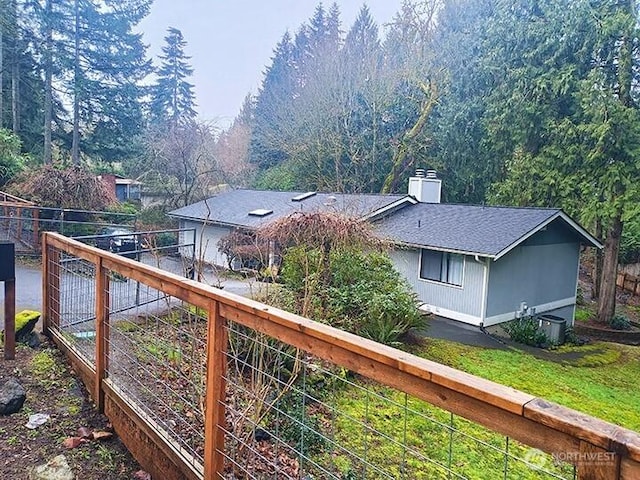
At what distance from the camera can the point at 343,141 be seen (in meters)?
22.7

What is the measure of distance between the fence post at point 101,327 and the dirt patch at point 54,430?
0.17 metres

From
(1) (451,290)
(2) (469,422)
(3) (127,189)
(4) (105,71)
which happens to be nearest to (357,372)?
(2) (469,422)

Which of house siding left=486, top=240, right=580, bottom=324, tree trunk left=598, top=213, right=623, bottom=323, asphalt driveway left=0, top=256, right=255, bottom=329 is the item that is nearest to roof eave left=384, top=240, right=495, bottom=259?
house siding left=486, top=240, right=580, bottom=324

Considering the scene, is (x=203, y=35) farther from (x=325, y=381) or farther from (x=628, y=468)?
(x=628, y=468)

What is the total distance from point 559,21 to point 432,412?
544 inches

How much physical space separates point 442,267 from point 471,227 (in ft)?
4.40

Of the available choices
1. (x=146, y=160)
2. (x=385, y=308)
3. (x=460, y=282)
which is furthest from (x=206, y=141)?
(x=385, y=308)

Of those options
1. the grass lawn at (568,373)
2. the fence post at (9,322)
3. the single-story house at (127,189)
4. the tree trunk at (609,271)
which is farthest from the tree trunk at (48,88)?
the tree trunk at (609,271)

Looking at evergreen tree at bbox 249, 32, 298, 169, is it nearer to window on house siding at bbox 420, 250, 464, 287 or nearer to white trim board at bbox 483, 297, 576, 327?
window on house siding at bbox 420, 250, 464, 287

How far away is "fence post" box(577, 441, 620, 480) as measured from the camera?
0.93 metres

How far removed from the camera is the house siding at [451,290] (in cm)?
1201

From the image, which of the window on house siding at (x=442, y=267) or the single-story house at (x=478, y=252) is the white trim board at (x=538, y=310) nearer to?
the single-story house at (x=478, y=252)

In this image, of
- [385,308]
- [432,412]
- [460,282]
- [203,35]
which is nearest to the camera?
[432,412]

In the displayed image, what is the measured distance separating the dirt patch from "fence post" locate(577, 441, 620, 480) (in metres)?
2.50
